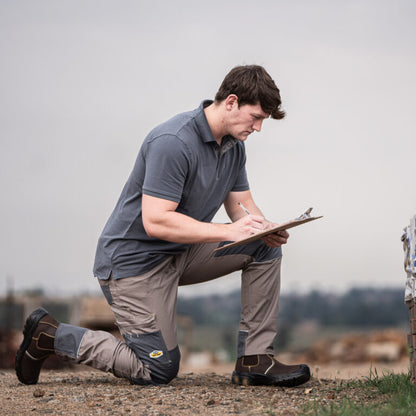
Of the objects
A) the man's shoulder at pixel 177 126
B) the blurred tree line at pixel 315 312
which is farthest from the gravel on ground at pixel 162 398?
the blurred tree line at pixel 315 312

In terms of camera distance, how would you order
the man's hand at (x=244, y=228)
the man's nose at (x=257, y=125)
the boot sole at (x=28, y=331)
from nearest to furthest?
the man's hand at (x=244, y=228)
the man's nose at (x=257, y=125)
the boot sole at (x=28, y=331)

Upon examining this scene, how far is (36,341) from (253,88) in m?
2.03

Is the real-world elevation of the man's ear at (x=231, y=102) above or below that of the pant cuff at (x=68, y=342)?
above

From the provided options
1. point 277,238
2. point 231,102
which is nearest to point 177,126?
point 231,102

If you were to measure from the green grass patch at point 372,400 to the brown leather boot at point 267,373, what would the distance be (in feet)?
0.89

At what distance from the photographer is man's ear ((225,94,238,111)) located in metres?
3.53

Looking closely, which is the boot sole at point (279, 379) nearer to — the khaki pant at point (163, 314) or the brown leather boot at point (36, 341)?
the khaki pant at point (163, 314)

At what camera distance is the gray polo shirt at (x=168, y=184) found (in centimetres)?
344

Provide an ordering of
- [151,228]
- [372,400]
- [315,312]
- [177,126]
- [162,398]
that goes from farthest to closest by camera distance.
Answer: [315,312], [177,126], [151,228], [162,398], [372,400]

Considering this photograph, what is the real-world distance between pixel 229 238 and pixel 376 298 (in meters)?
25.5

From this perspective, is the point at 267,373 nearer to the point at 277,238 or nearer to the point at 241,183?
the point at 277,238

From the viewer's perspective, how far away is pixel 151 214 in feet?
11.1

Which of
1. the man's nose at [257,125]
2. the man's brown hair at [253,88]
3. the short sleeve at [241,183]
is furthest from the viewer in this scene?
the short sleeve at [241,183]

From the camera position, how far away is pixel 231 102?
356 centimetres
